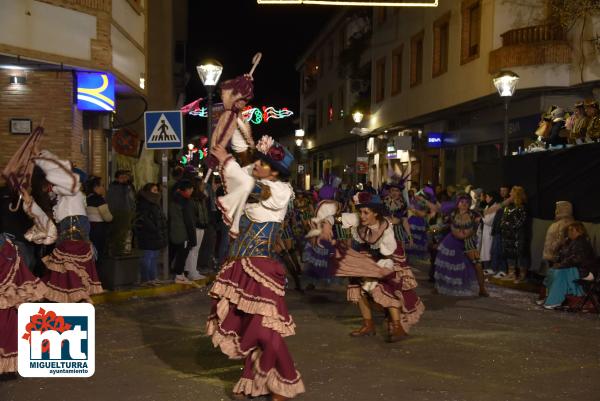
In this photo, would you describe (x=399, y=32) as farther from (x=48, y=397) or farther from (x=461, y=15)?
(x=48, y=397)

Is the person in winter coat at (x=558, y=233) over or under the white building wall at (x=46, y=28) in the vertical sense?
under

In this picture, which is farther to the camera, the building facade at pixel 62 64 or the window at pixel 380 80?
the window at pixel 380 80

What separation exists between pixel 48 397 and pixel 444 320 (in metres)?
5.55

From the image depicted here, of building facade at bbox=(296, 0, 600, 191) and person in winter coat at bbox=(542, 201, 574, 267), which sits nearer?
person in winter coat at bbox=(542, 201, 574, 267)

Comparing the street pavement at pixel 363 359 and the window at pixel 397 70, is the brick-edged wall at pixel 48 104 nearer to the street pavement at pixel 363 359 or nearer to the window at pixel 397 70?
the street pavement at pixel 363 359

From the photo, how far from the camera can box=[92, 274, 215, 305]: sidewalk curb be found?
1148 centimetres

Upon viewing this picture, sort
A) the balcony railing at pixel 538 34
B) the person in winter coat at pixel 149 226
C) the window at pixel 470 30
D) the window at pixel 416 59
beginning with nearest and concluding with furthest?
the person in winter coat at pixel 149 226, the balcony railing at pixel 538 34, the window at pixel 470 30, the window at pixel 416 59

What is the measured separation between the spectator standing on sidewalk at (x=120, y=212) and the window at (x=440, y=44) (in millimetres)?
16710

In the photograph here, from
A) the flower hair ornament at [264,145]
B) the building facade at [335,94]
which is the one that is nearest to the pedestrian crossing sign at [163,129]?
the flower hair ornament at [264,145]

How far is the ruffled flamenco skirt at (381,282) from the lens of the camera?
8219 mm

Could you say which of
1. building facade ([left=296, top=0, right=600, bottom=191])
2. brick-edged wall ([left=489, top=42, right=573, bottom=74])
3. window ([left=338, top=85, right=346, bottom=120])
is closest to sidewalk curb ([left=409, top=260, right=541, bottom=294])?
building facade ([left=296, top=0, right=600, bottom=191])

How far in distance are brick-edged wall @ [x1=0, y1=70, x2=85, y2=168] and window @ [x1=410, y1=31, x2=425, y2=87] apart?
1734cm

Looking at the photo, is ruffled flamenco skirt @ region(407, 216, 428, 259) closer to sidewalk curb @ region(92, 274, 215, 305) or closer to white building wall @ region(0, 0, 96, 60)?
sidewalk curb @ region(92, 274, 215, 305)
